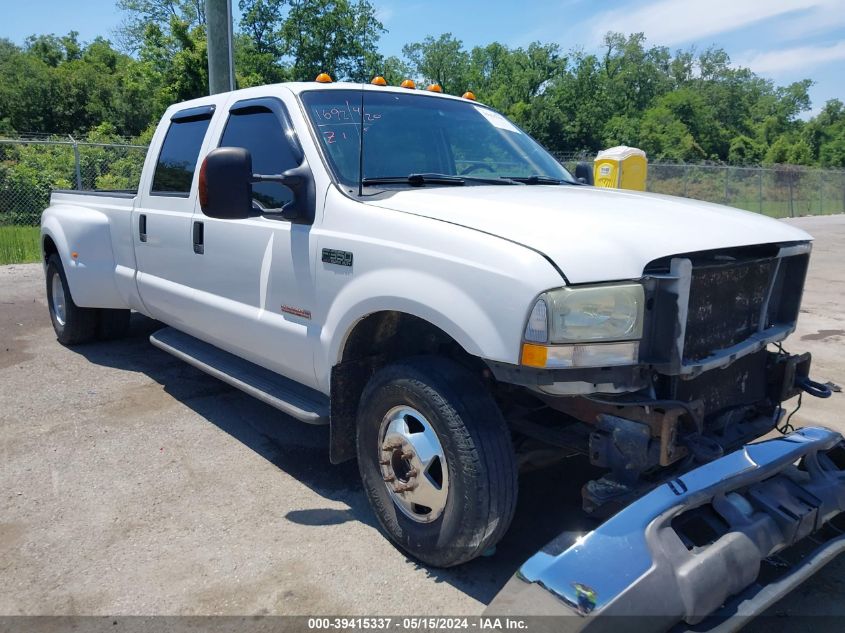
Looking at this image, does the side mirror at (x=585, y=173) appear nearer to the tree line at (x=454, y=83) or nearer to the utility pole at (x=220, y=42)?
the utility pole at (x=220, y=42)

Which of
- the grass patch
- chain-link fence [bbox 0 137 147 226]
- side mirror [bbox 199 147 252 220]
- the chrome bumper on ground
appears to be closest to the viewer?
the chrome bumper on ground

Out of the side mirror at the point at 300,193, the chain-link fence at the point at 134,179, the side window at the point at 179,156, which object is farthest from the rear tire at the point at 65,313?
the chain-link fence at the point at 134,179

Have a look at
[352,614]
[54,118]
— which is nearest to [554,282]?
[352,614]

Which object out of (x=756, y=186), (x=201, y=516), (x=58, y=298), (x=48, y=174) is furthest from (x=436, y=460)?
(x=756, y=186)

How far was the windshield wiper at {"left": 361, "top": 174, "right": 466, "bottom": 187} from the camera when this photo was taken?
347cm

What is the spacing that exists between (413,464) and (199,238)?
2211 millimetres

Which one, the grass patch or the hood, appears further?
the grass patch

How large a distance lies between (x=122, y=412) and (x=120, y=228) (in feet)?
4.74

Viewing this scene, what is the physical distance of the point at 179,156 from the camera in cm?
483

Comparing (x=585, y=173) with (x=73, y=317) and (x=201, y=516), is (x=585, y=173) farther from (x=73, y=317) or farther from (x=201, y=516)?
(x=73, y=317)

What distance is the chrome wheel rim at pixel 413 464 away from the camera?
2.86m

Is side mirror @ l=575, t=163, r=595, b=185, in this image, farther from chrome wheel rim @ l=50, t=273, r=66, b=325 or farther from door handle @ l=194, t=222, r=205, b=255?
chrome wheel rim @ l=50, t=273, r=66, b=325

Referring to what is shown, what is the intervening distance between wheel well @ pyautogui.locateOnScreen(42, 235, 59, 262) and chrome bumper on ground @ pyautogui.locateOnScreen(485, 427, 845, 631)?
5.72 m

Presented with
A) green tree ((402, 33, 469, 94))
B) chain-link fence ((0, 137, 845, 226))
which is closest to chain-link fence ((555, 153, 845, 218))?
chain-link fence ((0, 137, 845, 226))
